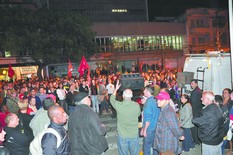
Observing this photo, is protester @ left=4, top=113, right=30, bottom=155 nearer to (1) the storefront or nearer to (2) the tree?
(2) the tree

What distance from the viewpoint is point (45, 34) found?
27.0 metres

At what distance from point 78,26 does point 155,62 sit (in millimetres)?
20046

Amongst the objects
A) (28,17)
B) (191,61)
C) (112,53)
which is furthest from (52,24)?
(191,61)

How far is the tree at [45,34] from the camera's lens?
25.7 m

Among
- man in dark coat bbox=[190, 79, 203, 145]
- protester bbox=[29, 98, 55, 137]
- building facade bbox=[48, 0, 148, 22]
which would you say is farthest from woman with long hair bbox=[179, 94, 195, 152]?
building facade bbox=[48, 0, 148, 22]

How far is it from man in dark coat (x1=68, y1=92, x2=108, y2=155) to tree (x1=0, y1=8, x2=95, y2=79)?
22.7m

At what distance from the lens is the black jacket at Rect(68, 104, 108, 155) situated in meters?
4.55

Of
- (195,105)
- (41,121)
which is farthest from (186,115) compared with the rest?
(41,121)

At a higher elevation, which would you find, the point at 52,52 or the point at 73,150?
the point at 52,52

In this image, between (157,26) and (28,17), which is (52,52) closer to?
(28,17)

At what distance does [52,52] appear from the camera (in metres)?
27.2

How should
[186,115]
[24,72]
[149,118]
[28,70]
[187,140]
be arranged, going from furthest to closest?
[28,70] → [24,72] → [187,140] → [186,115] → [149,118]

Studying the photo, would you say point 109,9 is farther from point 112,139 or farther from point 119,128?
point 119,128

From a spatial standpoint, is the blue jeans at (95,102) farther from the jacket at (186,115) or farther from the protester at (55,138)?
the protester at (55,138)
